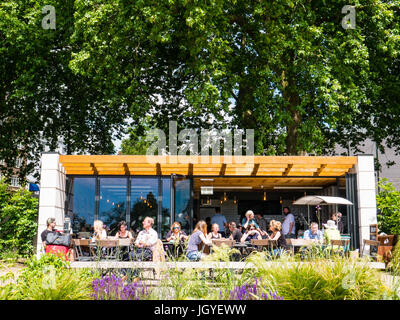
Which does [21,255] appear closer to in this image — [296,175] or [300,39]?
[296,175]

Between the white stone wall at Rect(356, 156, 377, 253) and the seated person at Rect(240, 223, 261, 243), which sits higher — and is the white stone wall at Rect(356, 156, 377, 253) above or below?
above

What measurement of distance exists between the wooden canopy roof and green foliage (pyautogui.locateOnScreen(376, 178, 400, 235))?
1292 millimetres

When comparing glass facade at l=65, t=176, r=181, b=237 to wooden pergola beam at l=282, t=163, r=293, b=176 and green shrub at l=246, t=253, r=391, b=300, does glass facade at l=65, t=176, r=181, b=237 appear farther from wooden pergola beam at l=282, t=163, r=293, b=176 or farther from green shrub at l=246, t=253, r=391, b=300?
green shrub at l=246, t=253, r=391, b=300

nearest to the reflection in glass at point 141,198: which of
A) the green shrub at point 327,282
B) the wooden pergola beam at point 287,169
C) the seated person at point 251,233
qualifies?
the seated person at point 251,233

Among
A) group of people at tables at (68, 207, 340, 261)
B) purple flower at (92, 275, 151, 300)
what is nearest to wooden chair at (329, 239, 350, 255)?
group of people at tables at (68, 207, 340, 261)

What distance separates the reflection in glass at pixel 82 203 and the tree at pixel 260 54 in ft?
8.05

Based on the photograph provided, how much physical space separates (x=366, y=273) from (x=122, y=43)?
1055 cm

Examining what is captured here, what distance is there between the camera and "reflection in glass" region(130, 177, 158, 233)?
43.1ft

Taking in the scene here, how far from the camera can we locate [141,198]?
13.1 meters

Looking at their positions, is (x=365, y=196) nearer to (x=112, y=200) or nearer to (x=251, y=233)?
(x=251, y=233)

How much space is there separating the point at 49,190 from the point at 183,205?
377cm

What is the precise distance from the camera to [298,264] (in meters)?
4.29
